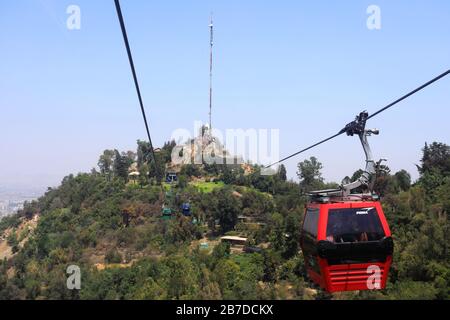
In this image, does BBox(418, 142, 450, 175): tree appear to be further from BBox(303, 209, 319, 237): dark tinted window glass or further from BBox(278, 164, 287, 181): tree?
BBox(303, 209, 319, 237): dark tinted window glass

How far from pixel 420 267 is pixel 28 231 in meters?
104

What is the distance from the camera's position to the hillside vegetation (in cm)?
5762

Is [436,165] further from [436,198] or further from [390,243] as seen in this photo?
[390,243]

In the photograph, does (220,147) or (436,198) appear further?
(220,147)

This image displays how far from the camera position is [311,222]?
10.8 m

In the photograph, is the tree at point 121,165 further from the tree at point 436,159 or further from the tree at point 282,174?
the tree at point 436,159

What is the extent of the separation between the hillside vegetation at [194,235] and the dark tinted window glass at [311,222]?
4255cm

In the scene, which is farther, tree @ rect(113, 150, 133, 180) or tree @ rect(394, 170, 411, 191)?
tree @ rect(113, 150, 133, 180)

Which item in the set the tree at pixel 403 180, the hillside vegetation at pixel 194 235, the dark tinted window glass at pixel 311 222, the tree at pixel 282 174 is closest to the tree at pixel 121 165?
the hillside vegetation at pixel 194 235

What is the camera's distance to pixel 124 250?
9225cm

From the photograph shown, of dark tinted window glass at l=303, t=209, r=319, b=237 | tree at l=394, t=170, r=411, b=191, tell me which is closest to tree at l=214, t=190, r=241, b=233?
tree at l=394, t=170, r=411, b=191

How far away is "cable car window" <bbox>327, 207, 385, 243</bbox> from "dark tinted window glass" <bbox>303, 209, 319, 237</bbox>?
0.38 metres

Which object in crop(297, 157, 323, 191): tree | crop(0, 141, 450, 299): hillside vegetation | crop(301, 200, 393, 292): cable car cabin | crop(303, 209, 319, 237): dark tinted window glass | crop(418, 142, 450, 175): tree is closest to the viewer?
crop(301, 200, 393, 292): cable car cabin
